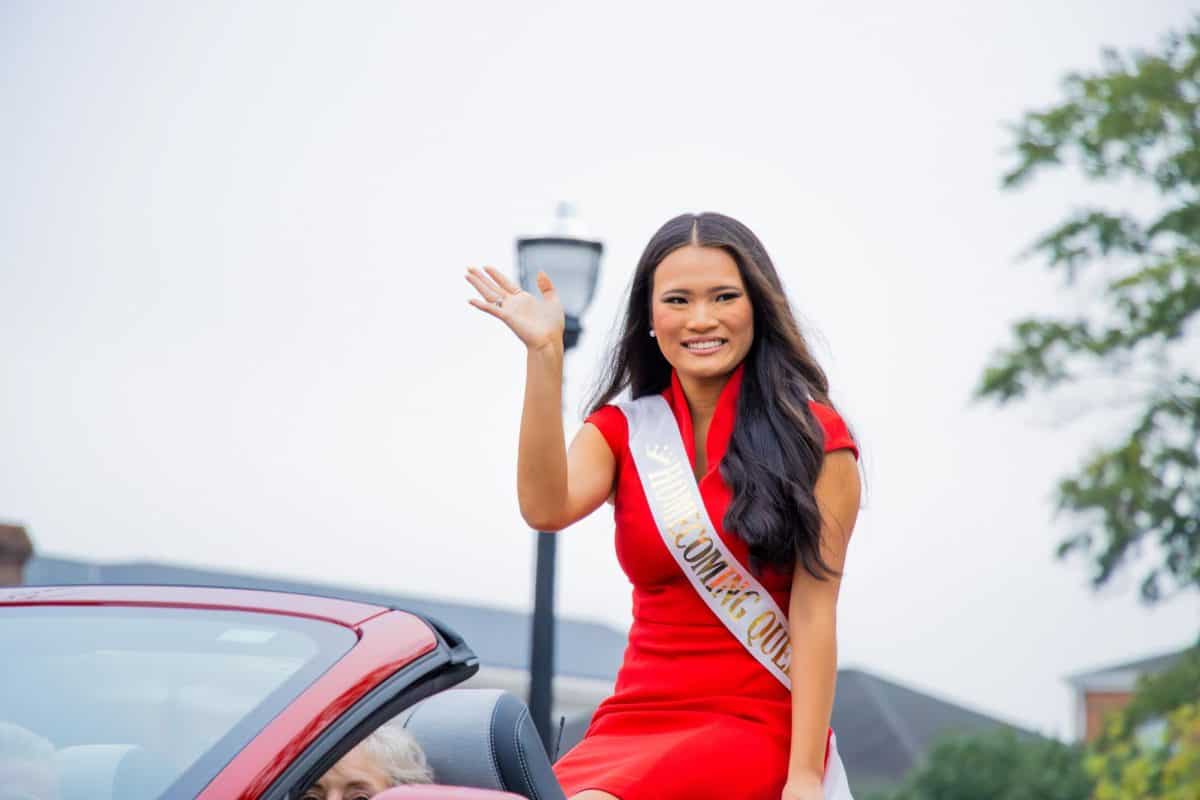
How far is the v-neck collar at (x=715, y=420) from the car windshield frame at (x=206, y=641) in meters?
0.92

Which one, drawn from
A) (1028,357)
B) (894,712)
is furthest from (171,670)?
(894,712)

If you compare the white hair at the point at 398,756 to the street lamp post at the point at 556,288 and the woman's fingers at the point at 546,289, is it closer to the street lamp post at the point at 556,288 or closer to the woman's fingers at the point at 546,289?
the woman's fingers at the point at 546,289

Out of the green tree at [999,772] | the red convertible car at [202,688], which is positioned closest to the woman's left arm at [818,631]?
the red convertible car at [202,688]

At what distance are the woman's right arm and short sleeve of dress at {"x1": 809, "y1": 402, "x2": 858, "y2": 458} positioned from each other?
0.44 m

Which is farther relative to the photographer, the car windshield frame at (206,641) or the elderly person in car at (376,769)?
the elderly person in car at (376,769)

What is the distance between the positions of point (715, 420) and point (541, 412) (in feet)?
1.43

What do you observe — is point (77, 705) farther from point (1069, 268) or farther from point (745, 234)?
point (1069, 268)

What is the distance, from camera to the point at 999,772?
2234 centimetres

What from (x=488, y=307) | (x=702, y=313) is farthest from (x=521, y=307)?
(x=702, y=313)

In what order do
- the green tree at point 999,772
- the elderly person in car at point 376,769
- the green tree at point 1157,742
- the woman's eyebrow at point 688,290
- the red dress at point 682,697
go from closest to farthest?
the elderly person in car at point 376,769
the red dress at point 682,697
the woman's eyebrow at point 688,290
the green tree at point 1157,742
the green tree at point 999,772

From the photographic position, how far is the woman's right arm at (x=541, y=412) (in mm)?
2906

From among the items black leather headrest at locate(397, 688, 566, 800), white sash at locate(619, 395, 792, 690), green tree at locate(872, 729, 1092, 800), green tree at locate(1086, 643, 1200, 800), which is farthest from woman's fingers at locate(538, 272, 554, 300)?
green tree at locate(872, 729, 1092, 800)

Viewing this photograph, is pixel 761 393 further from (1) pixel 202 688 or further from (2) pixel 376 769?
(1) pixel 202 688

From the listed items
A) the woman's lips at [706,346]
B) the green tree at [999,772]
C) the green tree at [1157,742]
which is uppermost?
the woman's lips at [706,346]
